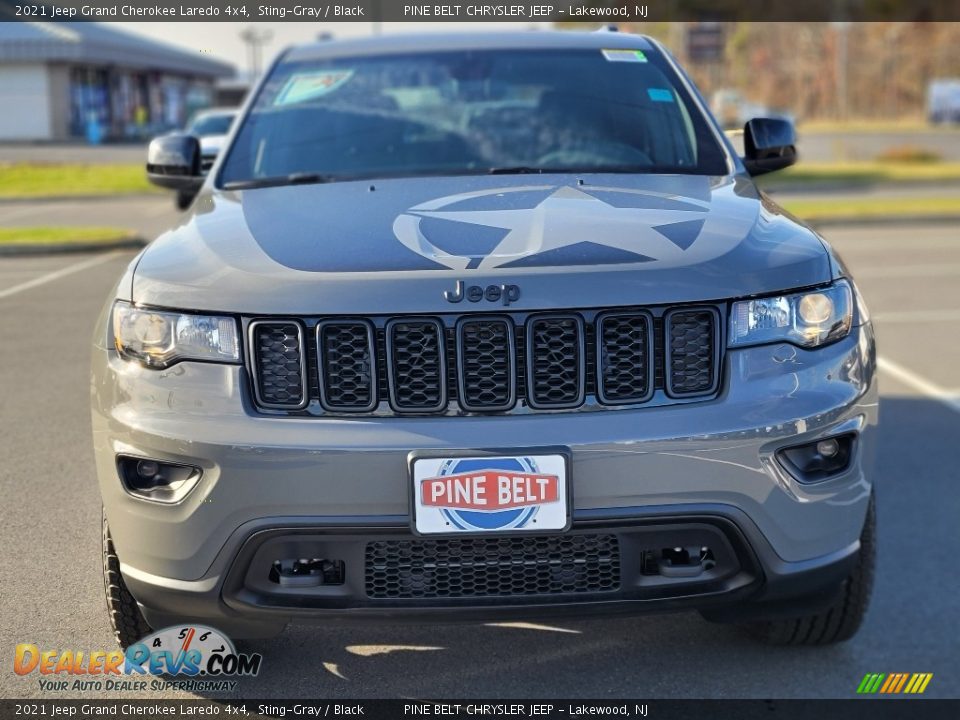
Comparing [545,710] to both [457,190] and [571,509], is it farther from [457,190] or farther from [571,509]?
[457,190]

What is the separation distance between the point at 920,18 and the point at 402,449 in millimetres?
87828

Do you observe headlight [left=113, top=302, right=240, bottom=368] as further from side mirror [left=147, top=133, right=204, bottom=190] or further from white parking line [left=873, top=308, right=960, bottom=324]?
white parking line [left=873, top=308, right=960, bottom=324]

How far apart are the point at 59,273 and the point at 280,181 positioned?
7.63 metres

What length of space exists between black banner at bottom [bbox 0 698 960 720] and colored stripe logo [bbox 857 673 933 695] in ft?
0.17

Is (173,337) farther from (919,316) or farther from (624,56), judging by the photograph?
(919,316)

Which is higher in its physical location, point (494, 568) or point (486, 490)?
point (486, 490)

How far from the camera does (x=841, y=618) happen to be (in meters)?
3.21

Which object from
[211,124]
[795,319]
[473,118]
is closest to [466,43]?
[473,118]

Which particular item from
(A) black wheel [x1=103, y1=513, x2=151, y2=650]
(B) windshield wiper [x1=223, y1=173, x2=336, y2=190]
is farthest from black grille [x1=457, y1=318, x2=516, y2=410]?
(B) windshield wiper [x1=223, y1=173, x2=336, y2=190]

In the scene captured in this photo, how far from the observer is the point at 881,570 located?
3.94 m

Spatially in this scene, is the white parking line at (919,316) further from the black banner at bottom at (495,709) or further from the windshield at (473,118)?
the black banner at bottom at (495,709)

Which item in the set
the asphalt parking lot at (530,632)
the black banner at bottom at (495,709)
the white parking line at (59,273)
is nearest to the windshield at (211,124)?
the white parking line at (59,273)

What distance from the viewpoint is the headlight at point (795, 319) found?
9.15ft

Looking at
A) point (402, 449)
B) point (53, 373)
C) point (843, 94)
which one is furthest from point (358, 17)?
point (843, 94)
